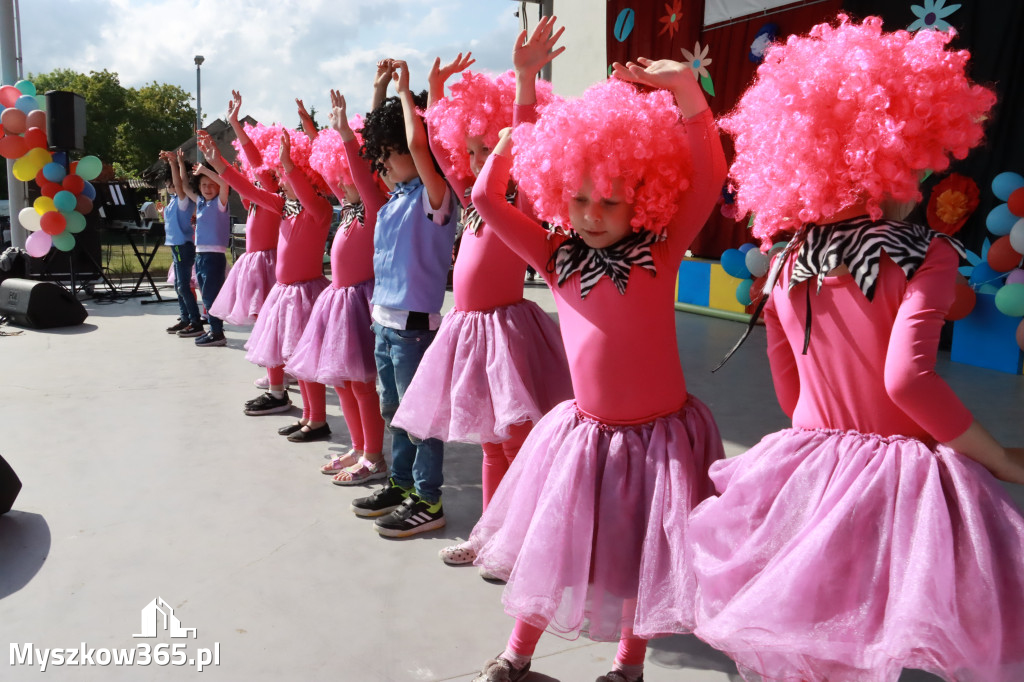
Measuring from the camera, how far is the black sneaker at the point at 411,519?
2.98 m

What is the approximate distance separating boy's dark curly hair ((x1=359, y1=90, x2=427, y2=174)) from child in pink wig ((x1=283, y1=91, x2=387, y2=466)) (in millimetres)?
355

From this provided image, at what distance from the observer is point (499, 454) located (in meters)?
2.71

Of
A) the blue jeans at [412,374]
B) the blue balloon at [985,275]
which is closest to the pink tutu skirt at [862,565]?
the blue jeans at [412,374]

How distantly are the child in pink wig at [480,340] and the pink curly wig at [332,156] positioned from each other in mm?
964

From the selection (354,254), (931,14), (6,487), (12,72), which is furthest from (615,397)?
(12,72)

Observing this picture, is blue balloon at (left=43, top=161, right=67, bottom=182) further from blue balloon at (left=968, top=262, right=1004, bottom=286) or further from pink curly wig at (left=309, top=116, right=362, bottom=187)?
blue balloon at (left=968, top=262, right=1004, bottom=286)

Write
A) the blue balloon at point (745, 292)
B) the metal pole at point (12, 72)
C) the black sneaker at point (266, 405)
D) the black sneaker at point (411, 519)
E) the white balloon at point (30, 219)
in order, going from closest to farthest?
the black sneaker at point (411, 519) → the black sneaker at point (266, 405) → the blue balloon at point (745, 292) → the white balloon at point (30, 219) → the metal pole at point (12, 72)

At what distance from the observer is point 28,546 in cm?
291

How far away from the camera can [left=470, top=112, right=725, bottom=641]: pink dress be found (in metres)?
1.78

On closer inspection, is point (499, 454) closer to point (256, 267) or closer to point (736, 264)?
point (256, 267)

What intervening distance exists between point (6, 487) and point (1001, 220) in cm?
652

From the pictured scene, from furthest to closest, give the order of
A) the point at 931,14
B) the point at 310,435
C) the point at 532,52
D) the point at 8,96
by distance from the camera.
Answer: the point at 8,96
the point at 931,14
the point at 310,435
the point at 532,52

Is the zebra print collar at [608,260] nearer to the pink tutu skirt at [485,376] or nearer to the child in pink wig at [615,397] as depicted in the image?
the child in pink wig at [615,397]

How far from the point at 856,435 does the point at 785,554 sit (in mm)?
279
